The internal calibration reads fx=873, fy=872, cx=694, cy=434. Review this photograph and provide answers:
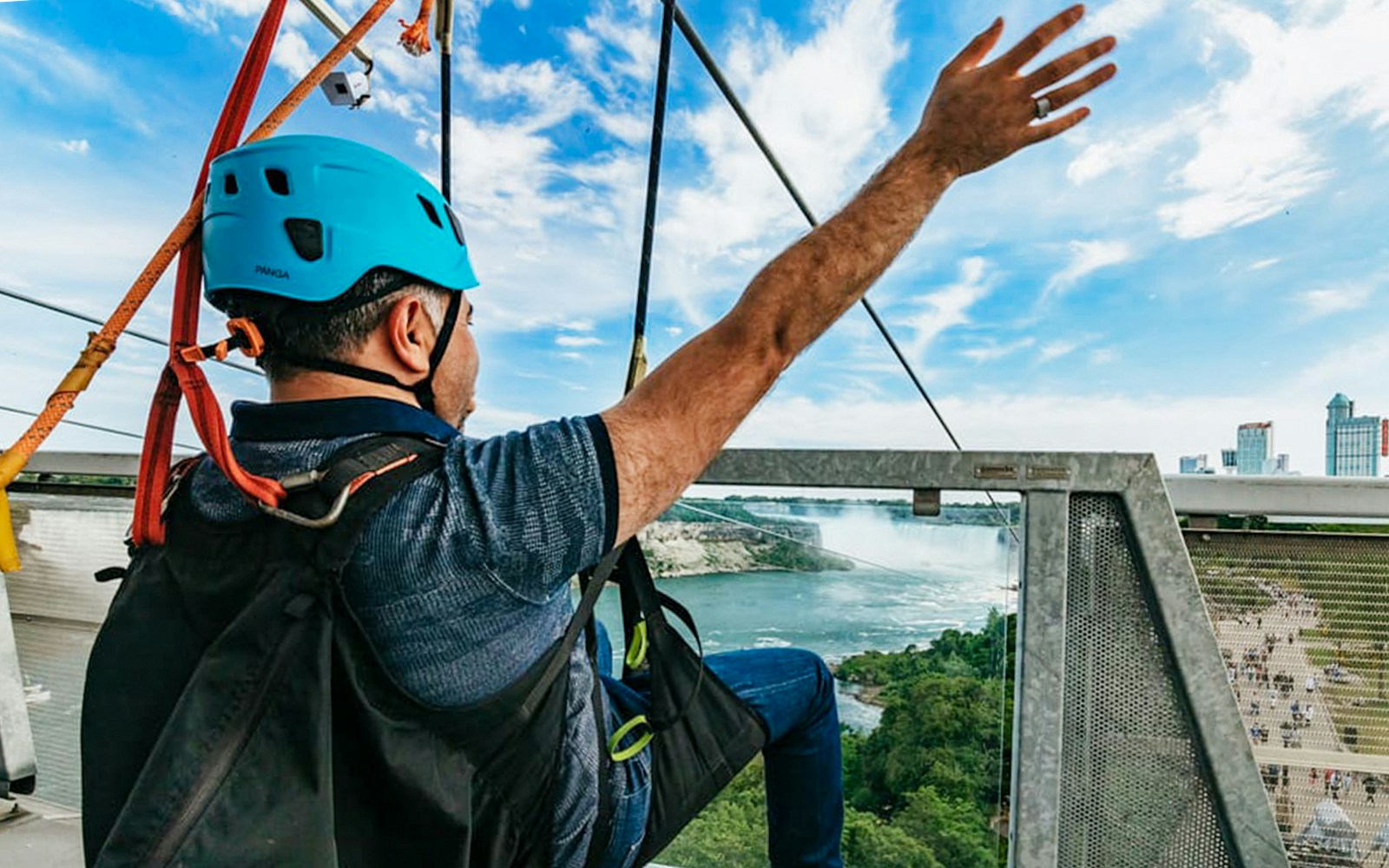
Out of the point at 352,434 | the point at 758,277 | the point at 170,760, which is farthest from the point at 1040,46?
the point at 170,760

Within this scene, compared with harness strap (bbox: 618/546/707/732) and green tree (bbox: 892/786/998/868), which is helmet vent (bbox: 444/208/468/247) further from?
green tree (bbox: 892/786/998/868)

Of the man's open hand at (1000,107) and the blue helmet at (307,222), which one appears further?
the man's open hand at (1000,107)

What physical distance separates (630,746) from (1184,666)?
1.00m

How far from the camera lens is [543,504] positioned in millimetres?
1052

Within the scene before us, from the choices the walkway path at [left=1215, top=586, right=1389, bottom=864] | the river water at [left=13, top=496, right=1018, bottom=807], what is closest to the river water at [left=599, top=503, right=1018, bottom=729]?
the river water at [left=13, top=496, right=1018, bottom=807]

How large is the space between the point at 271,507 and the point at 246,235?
46cm

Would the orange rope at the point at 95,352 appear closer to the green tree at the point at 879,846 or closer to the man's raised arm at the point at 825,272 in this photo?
the man's raised arm at the point at 825,272

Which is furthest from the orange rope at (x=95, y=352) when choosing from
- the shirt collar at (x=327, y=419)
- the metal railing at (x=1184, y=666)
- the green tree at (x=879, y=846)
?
the green tree at (x=879, y=846)

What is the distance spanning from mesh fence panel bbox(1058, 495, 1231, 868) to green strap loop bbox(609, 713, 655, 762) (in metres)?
0.80

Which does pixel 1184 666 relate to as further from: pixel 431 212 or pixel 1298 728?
pixel 431 212

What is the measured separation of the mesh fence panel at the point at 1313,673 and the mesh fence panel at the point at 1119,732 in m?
0.13

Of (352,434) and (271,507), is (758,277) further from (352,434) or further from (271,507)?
(271,507)

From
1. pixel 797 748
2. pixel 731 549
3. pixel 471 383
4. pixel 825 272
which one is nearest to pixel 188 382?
pixel 471 383

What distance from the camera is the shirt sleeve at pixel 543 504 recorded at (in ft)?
3.44
